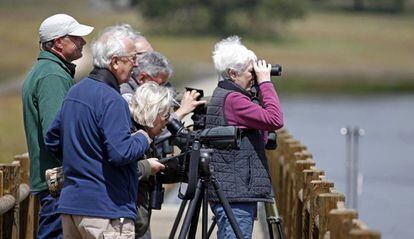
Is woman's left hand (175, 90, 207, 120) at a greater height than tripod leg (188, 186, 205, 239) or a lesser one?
greater

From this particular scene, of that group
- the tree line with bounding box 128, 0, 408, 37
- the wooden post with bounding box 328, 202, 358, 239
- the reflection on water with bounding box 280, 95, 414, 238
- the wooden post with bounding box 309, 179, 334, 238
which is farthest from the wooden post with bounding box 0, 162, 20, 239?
the tree line with bounding box 128, 0, 408, 37

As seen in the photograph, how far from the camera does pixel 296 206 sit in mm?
8812

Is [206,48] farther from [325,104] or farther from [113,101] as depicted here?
[113,101]

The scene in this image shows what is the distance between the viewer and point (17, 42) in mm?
84125

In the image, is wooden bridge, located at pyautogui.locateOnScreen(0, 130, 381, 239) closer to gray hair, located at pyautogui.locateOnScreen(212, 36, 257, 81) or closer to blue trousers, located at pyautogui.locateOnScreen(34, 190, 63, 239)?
blue trousers, located at pyautogui.locateOnScreen(34, 190, 63, 239)

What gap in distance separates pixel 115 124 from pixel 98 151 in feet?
0.49

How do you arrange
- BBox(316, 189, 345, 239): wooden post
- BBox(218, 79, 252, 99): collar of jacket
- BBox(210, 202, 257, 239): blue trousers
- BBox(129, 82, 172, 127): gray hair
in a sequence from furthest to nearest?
BBox(218, 79, 252, 99): collar of jacket < BBox(210, 202, 257, 239): blue trousers < BBox(316, 189, 345, 239): wooden post < BBox(129, 82, 172, 127): gray hair

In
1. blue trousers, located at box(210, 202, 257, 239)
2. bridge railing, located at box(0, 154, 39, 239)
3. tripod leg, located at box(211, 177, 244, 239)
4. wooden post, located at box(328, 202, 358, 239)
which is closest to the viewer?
wooden post, located at box(328, 202, 358, 239)

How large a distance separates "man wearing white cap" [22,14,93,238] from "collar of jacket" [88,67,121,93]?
1.79 feet

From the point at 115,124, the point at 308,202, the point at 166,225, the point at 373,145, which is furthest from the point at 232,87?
the point at 373,145

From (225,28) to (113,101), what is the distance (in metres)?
95.7

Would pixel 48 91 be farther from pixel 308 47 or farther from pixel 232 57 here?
pixel 308 47

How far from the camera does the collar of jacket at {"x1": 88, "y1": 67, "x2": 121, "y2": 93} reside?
5889 millimetres

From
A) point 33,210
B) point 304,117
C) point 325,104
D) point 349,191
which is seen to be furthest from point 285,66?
point 33,210
